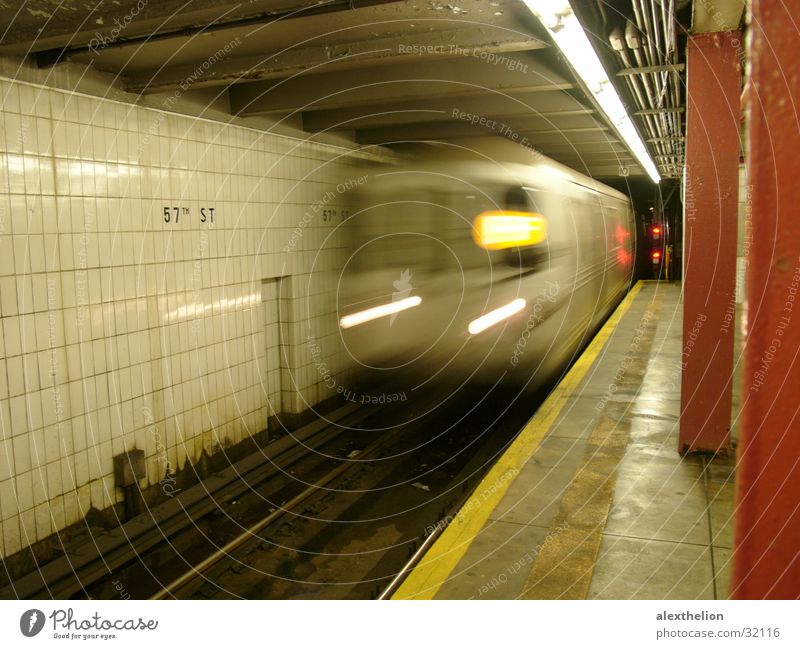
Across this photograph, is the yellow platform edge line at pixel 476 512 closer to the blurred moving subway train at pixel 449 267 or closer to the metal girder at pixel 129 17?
the blurred moving subway train at pixel 449 267

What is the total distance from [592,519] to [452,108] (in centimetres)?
462

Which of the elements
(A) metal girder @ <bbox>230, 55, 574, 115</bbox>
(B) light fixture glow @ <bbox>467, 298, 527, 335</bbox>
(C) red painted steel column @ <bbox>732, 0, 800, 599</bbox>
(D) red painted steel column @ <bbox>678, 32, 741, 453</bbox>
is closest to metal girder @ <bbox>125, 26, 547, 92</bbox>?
(A) metal girder @ <bbox>230, 55, 574, 115</bbox>

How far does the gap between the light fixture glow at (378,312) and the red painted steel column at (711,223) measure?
7.82 ft

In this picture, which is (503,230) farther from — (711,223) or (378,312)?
(711,223)

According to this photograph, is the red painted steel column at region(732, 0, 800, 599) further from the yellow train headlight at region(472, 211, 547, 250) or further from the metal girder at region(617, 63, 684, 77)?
the yellow train headlight at region(472, 211, 547, 250)

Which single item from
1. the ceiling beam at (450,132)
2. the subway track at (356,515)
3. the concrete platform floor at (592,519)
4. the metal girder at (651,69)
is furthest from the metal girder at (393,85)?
the concrete platform floor at (592,519)

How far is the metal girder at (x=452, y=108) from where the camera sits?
6730 millimetres

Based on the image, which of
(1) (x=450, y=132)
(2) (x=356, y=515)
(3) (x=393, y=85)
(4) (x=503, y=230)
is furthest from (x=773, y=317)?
(1) (x=450, y=132)

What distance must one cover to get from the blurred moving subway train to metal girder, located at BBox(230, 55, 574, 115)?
0.56 meters

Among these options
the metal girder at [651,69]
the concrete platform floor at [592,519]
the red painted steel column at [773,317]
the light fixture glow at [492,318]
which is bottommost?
the concrete platform floor at [592,519]

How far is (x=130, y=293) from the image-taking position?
557 cm

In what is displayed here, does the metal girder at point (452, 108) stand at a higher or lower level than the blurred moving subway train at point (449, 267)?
higher

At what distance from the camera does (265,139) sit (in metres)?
7.34
